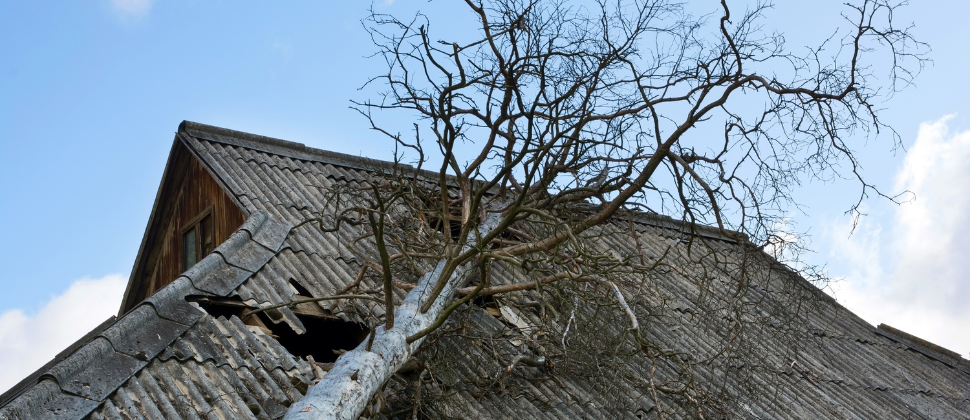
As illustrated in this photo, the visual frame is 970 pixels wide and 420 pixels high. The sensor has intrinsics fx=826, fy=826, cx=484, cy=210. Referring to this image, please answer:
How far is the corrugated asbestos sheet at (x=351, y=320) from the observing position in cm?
465

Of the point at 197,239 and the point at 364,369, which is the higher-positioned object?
the point at 197,239

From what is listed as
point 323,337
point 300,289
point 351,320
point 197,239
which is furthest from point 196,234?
point 351,320

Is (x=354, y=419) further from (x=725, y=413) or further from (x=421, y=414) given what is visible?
(x=725, y=413)

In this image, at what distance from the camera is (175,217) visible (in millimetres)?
9992

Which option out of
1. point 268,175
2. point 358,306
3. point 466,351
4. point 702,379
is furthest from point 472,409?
point 268,175

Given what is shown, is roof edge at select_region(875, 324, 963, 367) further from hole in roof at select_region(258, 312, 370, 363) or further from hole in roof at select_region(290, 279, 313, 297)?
hole in roof at select_region(290, 279, 313, 297)

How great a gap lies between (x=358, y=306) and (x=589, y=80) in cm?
269

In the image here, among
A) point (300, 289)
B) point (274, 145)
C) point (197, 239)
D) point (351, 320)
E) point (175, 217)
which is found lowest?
point (351, 320)

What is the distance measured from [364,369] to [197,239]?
5.43 metres

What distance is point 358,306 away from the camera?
629 cm

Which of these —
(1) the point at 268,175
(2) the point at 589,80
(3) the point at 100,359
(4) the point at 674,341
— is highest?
Answer: (2) the point at 589,80

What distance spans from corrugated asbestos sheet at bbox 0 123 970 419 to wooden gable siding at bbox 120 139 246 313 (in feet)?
1.25

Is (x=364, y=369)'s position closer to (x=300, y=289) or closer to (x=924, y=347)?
(x=300, y=289)

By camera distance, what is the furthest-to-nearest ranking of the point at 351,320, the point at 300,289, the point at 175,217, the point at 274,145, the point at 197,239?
the point at 175,217, the point at 274,145, the point at 197,239, the point at 300,289, the point at 351,320
